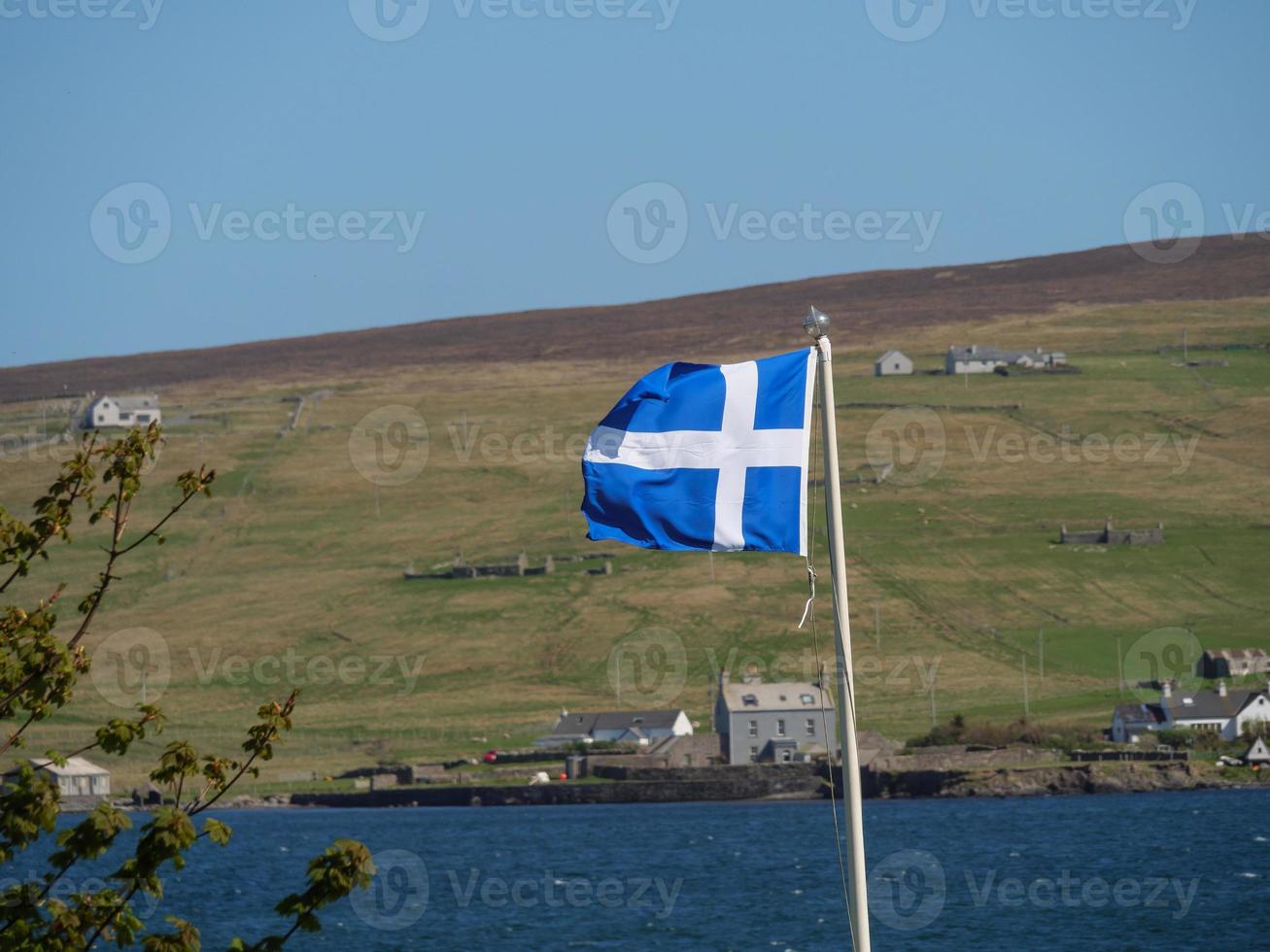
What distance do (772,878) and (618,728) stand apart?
5104 cm

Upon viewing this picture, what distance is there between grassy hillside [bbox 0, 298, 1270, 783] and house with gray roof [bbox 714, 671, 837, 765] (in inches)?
218

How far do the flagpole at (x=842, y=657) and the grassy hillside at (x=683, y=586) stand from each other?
9690cm

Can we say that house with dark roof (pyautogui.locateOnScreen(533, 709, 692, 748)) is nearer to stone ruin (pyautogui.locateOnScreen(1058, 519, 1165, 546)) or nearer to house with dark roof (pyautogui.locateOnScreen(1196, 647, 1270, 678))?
house with dark roof (pyautogui.locateOnScreen(1196, 647, 1270, 678))

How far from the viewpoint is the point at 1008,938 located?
162 ft

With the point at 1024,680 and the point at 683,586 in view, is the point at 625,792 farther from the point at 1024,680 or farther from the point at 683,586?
the point at 683,586

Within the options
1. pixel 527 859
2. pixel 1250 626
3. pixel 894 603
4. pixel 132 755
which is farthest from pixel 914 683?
pixel 132 755

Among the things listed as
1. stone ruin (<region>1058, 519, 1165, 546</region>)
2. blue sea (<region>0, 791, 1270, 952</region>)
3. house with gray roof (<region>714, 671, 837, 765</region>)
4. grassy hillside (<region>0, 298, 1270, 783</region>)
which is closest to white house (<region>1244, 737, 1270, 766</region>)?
blue sea (<region>0, 791, 1270, 952</region>)

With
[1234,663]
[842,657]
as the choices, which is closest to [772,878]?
[842,657]

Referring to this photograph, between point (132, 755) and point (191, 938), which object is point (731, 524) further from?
point (132, 755)

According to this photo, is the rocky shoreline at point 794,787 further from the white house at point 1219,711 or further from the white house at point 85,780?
the white house at point 85,780

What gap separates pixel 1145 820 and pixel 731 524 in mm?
72064

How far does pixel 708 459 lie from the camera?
15.1m

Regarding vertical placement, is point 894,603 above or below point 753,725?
above

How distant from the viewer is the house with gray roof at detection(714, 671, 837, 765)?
10888 cm
